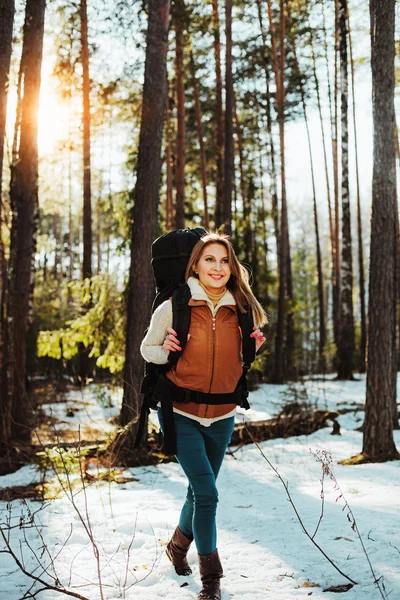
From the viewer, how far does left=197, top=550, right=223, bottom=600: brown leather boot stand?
10.5ft

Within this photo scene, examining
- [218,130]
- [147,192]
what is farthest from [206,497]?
[218,130]

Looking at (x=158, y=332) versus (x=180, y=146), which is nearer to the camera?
(x=158, y=332)

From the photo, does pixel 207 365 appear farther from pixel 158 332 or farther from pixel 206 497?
pixel 206 497

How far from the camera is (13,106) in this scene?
14016 millimetres

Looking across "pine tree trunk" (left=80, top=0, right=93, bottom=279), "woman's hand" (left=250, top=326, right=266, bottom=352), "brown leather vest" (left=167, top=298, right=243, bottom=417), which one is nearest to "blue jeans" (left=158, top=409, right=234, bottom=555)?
"brown leather vest" (left=167, top=298, right=243, bottom=417)

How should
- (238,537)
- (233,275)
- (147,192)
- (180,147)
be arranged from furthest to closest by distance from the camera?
(180,147) < (147,192) < (238,537) < (233,275)

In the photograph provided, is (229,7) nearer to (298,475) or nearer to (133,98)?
(133,98)

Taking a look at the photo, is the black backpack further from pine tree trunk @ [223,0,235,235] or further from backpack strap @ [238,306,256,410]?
pine tree trunk @ [223,0,235,235]

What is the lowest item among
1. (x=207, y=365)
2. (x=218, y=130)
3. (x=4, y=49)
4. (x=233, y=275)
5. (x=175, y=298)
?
(x=207, y=365)

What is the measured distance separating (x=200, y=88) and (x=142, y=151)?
12.4 m

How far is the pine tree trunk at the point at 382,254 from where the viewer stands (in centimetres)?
648

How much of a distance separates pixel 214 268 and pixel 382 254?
3.72m

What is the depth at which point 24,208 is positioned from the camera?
31.4ft

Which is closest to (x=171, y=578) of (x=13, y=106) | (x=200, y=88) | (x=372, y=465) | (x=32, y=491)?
(x=32, y=491)
